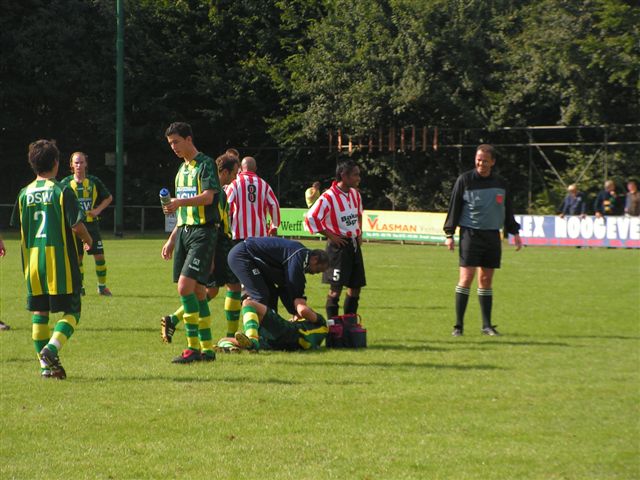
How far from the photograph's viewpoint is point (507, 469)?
6.06 meters

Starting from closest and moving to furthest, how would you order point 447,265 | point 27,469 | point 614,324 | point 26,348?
point 27,469 < point 26,348 < point 614,324 < point 447,265

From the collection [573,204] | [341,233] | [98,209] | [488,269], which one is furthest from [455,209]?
[573,204]

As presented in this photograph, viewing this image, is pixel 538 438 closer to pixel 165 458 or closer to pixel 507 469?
pixel 507 469

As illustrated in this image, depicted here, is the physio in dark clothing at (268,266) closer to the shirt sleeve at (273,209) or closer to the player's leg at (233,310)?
the player's leg at (233,310)

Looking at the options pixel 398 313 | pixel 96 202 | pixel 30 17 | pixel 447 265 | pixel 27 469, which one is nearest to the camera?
pixel 27 469

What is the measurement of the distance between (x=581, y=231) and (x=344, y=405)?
80.2ft

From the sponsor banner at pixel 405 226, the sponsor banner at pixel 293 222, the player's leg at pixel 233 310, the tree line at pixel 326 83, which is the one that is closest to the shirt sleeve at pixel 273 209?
the player's leg at pixel 233 310

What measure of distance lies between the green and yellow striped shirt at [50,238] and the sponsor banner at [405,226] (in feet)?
81.0

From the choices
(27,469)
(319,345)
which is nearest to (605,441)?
(27,469)

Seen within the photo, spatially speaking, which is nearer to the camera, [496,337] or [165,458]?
[165,458]

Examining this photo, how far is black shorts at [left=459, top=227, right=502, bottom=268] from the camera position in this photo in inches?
479

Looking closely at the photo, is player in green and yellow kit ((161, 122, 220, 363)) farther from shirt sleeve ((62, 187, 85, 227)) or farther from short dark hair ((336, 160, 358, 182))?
short dark hair ((336, 160, 358, 182))

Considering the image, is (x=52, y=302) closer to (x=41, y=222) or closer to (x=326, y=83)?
(x=41, y=222)

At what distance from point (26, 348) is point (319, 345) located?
2902 millimetres
